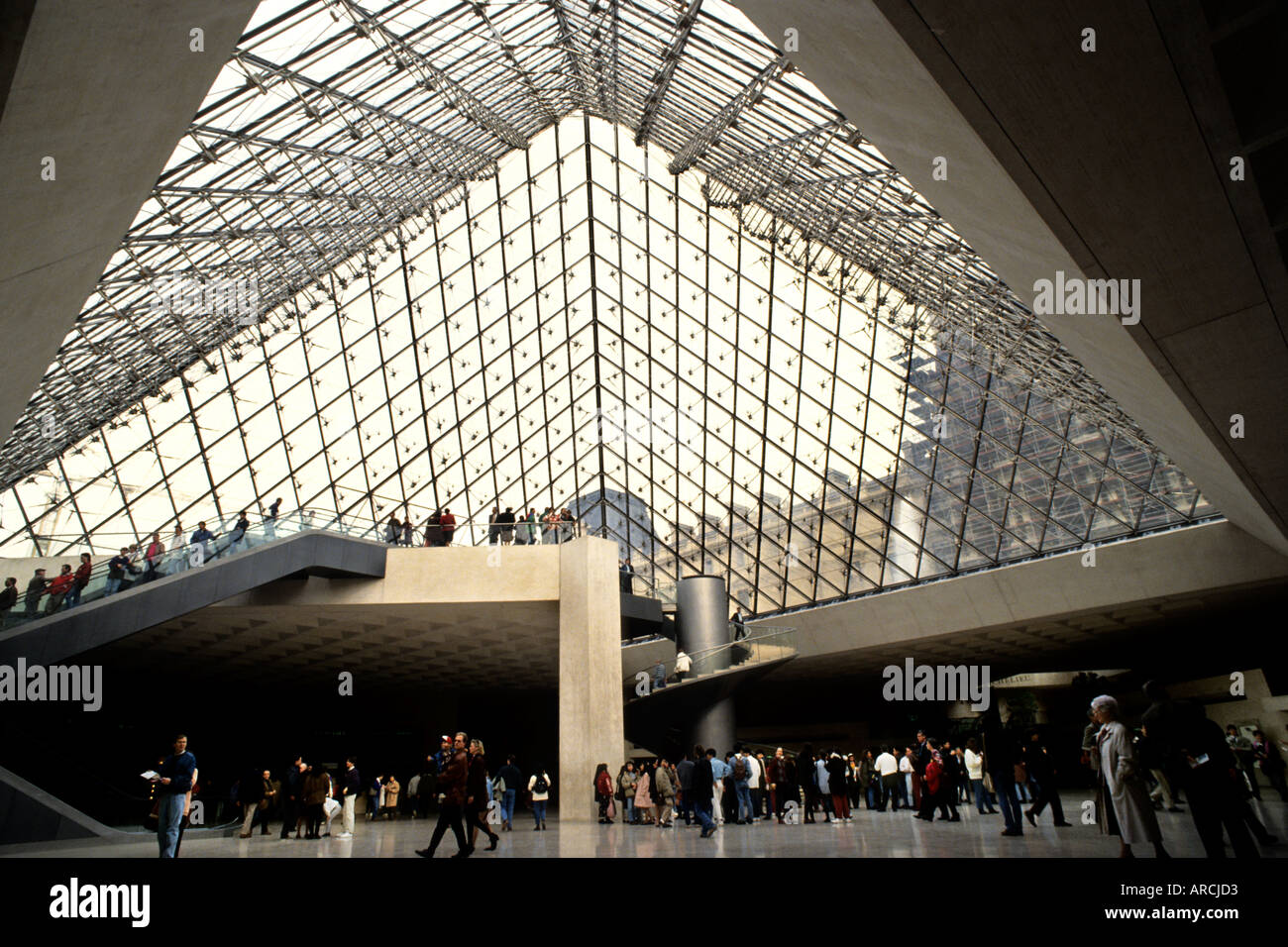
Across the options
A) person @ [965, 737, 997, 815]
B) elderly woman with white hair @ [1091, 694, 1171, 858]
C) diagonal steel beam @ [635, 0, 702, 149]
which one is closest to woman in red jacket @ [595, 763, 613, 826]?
person @ [965, 737, 997, 815]

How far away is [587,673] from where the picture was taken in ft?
62.5

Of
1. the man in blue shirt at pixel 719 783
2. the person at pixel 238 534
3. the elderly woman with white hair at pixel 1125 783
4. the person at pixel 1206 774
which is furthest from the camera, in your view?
the person at pixel 238 534

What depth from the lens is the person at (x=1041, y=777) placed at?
427 inches

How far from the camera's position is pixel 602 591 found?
20.0m

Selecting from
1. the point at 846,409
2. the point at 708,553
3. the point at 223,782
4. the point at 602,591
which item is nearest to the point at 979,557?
the point at 846,409

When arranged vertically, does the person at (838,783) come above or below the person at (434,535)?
below

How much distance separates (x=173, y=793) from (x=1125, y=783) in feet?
32.6

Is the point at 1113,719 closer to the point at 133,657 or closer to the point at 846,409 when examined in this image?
the point at 133,657

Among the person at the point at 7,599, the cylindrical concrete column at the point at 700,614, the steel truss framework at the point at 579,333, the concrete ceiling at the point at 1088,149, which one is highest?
the steel truss framework at the point at 579,333

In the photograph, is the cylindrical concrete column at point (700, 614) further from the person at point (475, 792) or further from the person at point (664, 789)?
the person at point (475, 792)

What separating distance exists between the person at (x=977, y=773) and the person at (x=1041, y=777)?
9.65 feet

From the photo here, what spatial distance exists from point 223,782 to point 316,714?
14.4ft

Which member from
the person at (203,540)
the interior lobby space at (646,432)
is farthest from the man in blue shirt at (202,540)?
the interior lobby space at (646,432)

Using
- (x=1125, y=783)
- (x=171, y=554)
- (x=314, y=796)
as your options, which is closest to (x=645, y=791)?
(x=314, y=796)
